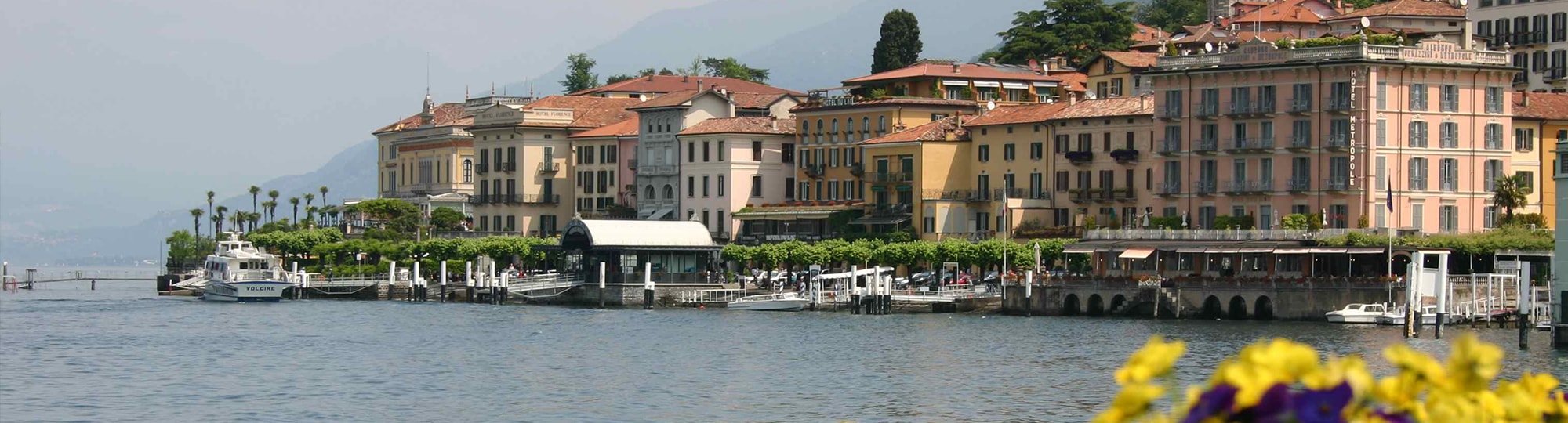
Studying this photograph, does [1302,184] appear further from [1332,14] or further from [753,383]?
[753,383]

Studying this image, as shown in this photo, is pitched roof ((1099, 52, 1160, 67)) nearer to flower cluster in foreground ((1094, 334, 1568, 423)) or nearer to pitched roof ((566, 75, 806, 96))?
pitched roof ((566, 75, 806, 96))

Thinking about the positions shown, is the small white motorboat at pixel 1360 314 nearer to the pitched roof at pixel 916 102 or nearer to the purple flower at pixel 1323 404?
the pitched roof at pixel 916 102

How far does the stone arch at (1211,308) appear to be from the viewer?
78.1 meters

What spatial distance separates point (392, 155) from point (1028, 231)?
65081 millimetres

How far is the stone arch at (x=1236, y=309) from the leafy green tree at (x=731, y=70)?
8598 centimetres

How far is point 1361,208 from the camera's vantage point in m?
83.2

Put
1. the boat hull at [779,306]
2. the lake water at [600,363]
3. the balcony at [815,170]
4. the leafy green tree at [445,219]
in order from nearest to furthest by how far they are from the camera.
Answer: the lake water at [600,363]
the boat hull at [779,306]
the balcony at [815,170]
the leafy green tree at [445,219]

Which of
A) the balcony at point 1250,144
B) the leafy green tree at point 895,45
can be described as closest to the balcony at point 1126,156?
the balcony at point 1250,144

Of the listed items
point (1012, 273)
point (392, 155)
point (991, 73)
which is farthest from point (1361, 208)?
point (392, 155)

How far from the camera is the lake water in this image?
4475 centimetres

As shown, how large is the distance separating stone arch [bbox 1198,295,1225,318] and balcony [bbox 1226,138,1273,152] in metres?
9.89

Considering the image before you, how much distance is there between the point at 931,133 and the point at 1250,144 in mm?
20182

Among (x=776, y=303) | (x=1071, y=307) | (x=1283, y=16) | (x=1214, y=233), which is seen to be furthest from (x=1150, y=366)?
(x=1283, y=16)

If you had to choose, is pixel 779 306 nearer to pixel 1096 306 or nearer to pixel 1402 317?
pixel 1096 306
